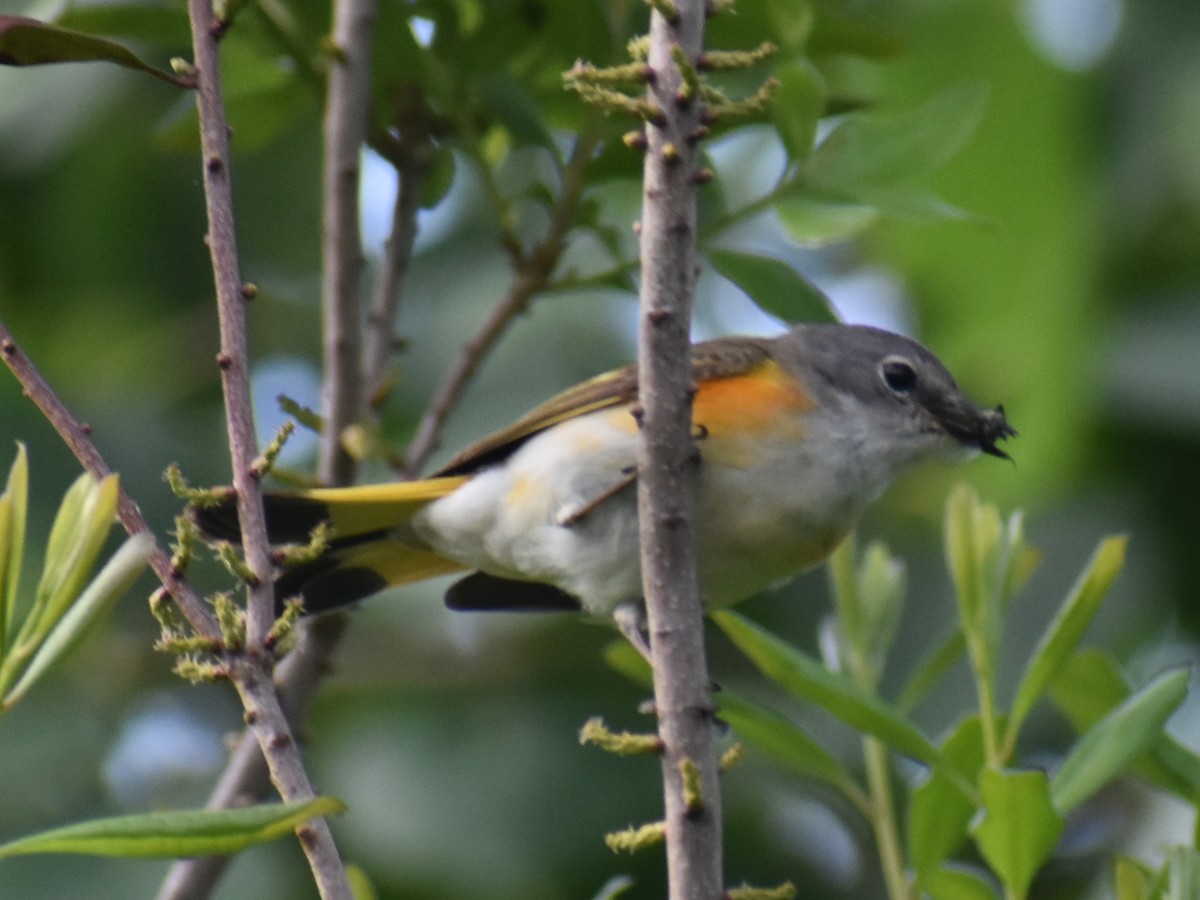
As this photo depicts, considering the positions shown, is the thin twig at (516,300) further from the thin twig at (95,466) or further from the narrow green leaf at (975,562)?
the thin twig at (95,466)

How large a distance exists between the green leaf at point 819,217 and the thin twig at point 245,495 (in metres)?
1.21

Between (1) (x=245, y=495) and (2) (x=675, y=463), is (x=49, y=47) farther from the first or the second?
(2) (x=675, y=463)

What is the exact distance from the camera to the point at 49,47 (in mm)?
1950

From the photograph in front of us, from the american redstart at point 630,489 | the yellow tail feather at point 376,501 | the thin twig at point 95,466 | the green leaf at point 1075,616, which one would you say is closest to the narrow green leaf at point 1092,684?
the green leaf at point 1075,616

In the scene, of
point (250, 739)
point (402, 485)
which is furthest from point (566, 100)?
point (250, 739)

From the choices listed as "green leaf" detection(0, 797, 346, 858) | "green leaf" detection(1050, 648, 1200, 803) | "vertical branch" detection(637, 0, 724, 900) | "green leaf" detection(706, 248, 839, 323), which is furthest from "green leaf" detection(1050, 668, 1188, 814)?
"green leaf" detection(0, 797, 346, 858)

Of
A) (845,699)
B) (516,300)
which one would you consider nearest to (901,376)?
(516,300)

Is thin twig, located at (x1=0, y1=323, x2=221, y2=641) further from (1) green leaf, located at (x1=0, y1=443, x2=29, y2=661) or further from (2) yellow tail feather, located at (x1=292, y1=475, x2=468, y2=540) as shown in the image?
(2) yellow tail feather, located at (x1=292, y1=475, x2=468, y2=540)

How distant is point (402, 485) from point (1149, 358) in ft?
7.22

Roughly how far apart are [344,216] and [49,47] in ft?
3.87

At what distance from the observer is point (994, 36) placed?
4559 mm

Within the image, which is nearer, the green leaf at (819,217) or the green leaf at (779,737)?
the green leaf at (779,737)

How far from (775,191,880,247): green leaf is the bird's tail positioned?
0.97 meters

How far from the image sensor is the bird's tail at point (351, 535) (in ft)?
10.6
